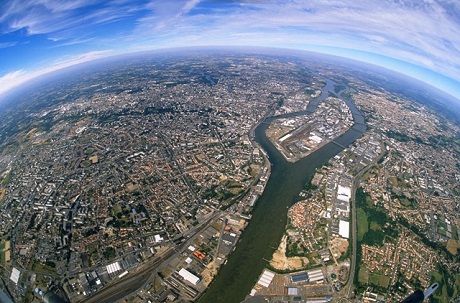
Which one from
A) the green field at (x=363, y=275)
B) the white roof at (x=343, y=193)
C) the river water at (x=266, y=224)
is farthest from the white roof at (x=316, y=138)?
the green field at (x=363, y=275)

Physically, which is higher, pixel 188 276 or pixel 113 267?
pixel 113 267

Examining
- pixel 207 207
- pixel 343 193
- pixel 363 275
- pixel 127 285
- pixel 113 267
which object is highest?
pixel 113 267

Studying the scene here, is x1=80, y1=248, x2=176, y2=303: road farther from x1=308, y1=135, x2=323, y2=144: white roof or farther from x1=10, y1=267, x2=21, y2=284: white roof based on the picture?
x1=308, y1=135, x2=323, y2=144: white roof

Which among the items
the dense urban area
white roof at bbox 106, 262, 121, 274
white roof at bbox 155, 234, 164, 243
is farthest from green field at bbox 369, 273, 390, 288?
white roof at bbox 106, 262, 121, 274

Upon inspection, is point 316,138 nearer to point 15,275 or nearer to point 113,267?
point 113,267

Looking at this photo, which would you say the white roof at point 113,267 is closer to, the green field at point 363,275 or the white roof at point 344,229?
the green field at point 363,275

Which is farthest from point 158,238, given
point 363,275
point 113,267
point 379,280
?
point 379,280
